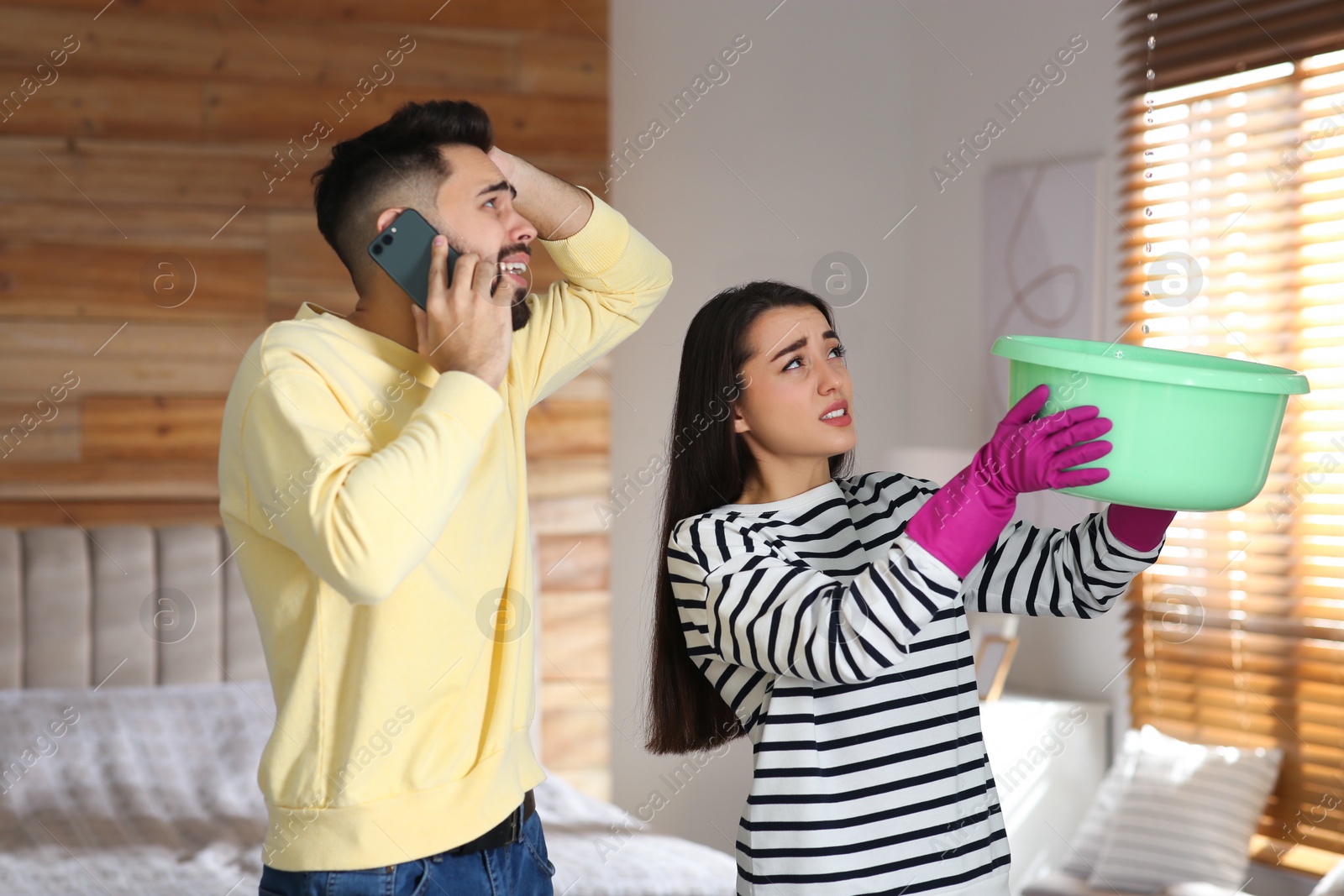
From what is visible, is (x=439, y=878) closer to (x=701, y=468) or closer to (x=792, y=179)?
(x=701, y=468)

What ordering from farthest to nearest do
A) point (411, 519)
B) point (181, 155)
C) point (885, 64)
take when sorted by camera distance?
1. point (885, 64)
2. point (181, 155)
3. point (411, 519)

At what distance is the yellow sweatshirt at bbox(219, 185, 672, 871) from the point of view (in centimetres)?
96

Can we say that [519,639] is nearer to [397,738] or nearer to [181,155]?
[397,738]

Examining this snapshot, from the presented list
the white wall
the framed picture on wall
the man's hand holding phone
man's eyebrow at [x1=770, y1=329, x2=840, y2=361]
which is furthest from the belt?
the white wall

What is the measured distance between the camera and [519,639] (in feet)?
3.71

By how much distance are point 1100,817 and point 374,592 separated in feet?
7.29

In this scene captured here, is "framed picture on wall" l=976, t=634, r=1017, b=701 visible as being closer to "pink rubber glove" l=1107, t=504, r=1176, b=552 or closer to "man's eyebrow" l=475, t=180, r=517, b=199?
"pink rubber glove" l=1107, t=504, r=1176, b=552

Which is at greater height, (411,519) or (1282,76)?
(1282,76)

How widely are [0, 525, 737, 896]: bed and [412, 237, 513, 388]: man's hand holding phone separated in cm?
124

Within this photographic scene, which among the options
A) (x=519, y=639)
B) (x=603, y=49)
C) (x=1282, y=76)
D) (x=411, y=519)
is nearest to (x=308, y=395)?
(x=411, y=519)

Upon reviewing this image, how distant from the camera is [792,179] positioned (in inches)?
135

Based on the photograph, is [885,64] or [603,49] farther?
[885,64]

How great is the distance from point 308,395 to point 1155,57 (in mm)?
2468

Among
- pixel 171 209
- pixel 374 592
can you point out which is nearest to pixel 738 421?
pixel 374 592
